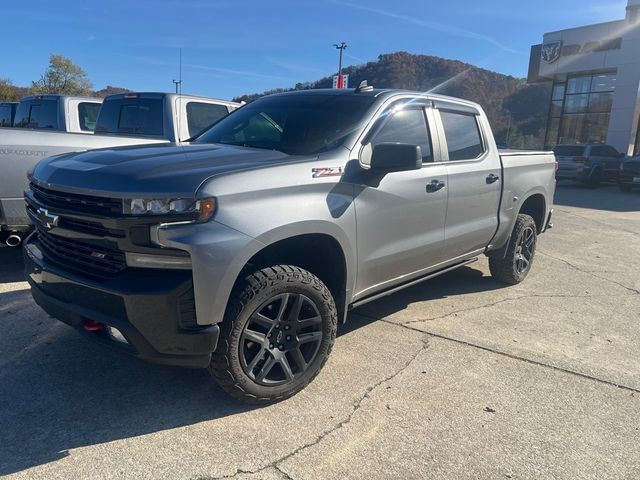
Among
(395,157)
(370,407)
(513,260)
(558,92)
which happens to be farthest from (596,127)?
(370,407)

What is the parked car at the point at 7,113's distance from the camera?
33.8 feet

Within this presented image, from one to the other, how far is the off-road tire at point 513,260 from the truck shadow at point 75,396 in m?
2.58

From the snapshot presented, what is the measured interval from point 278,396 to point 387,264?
126 centimetres

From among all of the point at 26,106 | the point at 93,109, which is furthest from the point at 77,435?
the point at 26,106

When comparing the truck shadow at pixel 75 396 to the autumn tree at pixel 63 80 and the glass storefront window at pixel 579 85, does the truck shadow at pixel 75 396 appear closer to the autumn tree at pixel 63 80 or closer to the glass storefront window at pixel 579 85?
the glass storefront window at pixel 579 85

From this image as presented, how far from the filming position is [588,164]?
787 inches

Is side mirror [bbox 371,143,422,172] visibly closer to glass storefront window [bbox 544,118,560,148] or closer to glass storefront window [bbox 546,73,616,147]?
glass storefront window [bbox 546,73,616,147]

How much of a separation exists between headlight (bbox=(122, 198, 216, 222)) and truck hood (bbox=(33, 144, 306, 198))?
0.11 feet

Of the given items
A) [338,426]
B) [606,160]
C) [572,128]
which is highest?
[572,128]

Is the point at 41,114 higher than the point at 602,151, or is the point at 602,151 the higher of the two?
the point at 41,114

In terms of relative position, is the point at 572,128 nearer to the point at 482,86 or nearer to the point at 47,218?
the point at 482,86

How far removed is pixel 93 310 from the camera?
273 cm

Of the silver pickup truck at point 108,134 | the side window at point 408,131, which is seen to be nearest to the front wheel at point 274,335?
the side window at point 408,131

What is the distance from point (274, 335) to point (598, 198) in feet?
54.8
